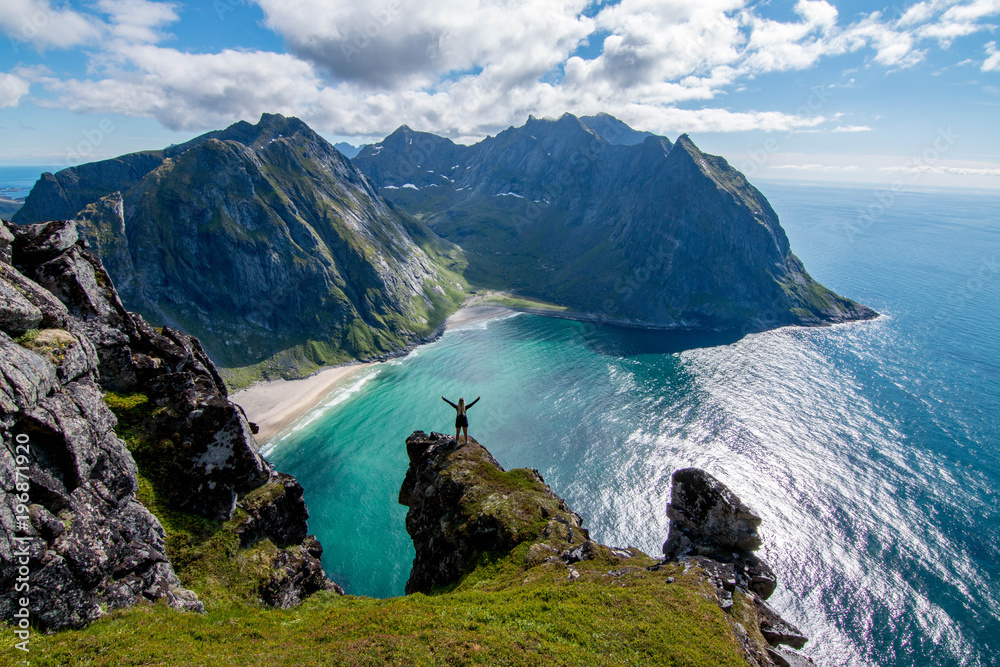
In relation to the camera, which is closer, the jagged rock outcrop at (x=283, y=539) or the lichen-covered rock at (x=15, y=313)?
the lichen-covered rock at (x=15, y=313)

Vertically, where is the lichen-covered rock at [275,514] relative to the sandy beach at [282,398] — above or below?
above

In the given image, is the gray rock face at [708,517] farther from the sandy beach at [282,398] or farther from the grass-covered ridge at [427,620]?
the sandy beach at [282,398]

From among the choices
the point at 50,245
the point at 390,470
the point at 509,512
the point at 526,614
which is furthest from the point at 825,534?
the point at 50,245

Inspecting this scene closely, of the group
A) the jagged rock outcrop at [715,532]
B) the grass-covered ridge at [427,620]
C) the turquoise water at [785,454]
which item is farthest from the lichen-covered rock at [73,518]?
the turquoise water at [785,454]

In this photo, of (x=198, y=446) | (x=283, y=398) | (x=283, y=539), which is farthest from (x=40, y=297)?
(x=283, y=398)

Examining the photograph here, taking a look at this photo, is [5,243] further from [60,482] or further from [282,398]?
[282,398]

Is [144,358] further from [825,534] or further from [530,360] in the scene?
[530,360]

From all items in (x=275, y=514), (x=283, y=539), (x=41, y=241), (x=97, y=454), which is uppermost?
(x=41, y=241)
